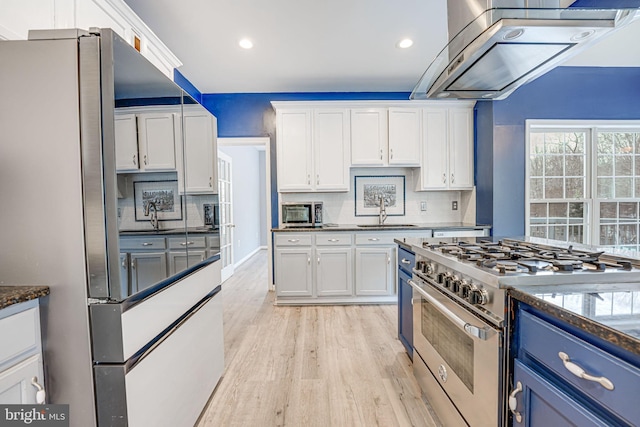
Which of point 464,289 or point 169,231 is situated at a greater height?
point 169,231

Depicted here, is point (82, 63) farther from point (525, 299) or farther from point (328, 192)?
point (328, 192)

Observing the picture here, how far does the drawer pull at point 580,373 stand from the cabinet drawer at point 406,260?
3.96ft

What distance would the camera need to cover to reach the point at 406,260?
7.25 feet

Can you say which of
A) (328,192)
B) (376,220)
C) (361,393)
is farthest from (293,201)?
(361,393)

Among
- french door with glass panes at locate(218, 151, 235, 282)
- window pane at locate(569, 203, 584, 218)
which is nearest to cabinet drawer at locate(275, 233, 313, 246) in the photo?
french door with glass panes at locate(218, 151, 235, 282)

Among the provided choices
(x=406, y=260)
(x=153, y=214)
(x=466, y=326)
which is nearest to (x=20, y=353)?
(x=153, y=214)

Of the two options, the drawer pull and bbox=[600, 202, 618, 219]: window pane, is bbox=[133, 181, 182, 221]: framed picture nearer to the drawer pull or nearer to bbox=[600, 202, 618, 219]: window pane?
the drawer pull

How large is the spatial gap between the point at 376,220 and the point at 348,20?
97.9 inches

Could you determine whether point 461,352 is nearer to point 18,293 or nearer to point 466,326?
point 466,326

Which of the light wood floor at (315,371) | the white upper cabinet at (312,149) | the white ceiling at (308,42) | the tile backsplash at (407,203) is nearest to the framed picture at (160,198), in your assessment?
the light wood floor at (315,371)

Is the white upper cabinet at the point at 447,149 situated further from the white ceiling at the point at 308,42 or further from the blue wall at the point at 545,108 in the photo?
the white ceiling at the point at 308,42

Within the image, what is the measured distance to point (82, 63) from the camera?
3.41 feet

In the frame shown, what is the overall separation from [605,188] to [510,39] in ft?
12.2

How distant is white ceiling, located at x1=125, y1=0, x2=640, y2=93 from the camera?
8.04 feet
